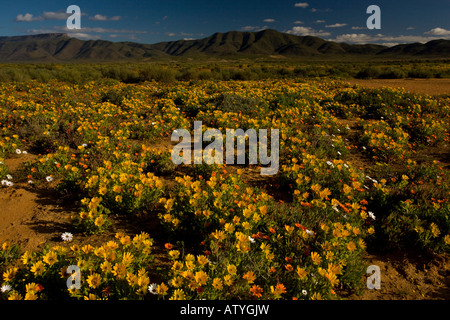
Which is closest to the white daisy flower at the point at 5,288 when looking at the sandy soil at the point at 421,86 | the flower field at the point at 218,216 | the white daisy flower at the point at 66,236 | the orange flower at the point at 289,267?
the flower field at the point at 218,216

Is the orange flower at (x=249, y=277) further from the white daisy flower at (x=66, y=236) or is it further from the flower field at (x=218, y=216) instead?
the white daisy flower at (x=66, y=236)

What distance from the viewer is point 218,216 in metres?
3.33

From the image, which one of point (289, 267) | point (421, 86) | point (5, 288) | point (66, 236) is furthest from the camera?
point (421, 86)

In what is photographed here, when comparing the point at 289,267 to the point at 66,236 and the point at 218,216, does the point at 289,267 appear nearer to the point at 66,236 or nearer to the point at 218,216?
the point at 218,216

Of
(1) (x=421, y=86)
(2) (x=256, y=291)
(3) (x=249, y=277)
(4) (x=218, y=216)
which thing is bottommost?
(2) (x=256, y=291)

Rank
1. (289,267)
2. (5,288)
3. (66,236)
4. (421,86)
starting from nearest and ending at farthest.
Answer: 1. (5,288)
2. (289,267)
3. (66,236)
4. (421,86)

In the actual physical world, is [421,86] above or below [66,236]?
above

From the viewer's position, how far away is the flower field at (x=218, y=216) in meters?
2.44

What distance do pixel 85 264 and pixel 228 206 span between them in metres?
1.82

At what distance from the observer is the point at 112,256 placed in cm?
249

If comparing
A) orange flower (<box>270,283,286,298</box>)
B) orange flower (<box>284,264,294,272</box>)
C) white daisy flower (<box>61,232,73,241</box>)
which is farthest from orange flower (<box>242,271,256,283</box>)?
white daisy flower (<box>61,232,73,241</box>)

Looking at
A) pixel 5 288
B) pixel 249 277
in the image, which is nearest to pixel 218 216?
pixel 249 277

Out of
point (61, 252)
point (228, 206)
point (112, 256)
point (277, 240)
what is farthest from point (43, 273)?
point (277, 240)
